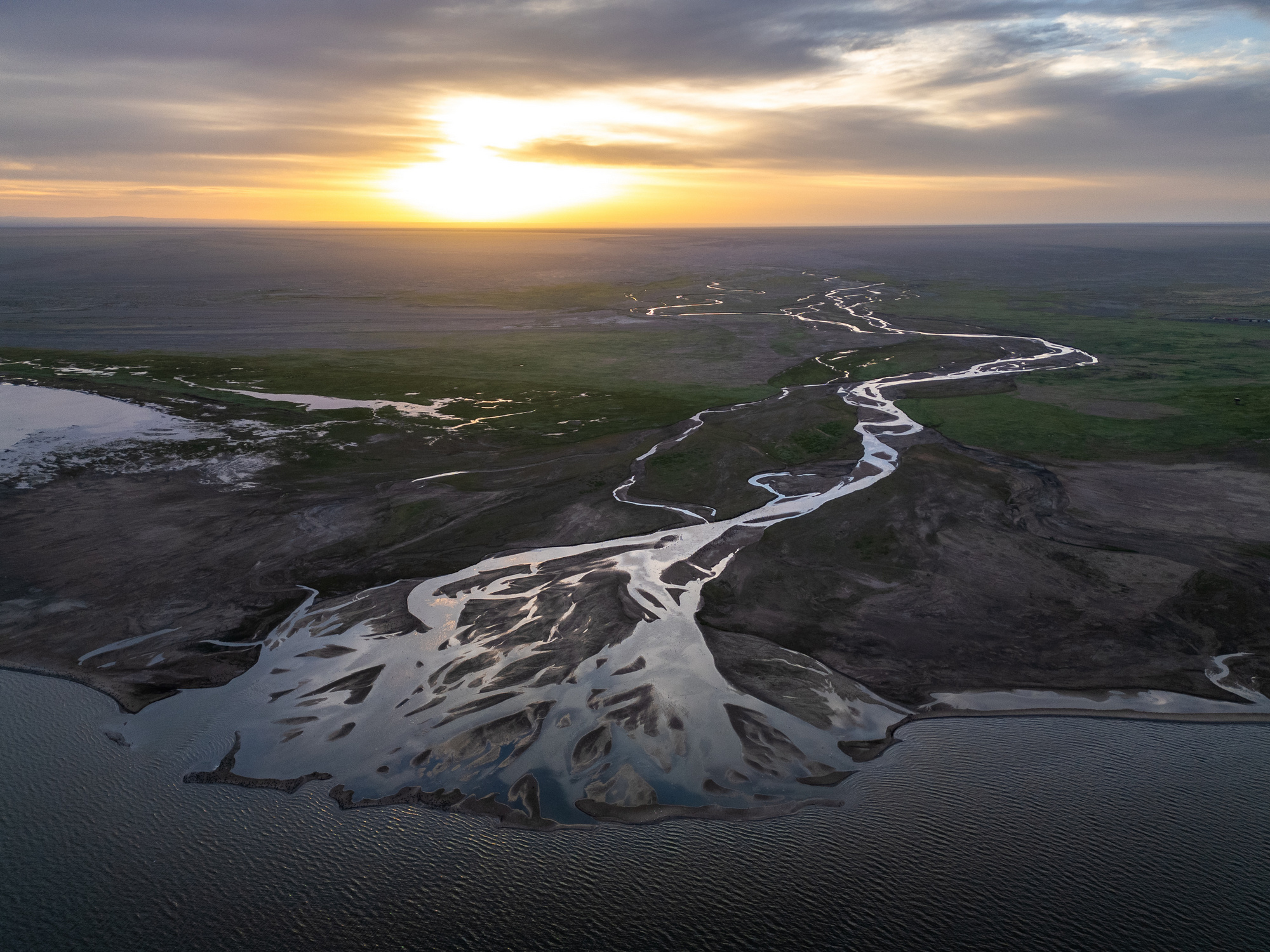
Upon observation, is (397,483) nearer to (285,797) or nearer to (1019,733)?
(285,797)

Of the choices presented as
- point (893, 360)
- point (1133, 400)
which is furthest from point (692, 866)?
point (893, 360)

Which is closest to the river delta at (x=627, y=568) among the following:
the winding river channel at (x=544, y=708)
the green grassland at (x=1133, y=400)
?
the winding river channel at (x=544, y=708)

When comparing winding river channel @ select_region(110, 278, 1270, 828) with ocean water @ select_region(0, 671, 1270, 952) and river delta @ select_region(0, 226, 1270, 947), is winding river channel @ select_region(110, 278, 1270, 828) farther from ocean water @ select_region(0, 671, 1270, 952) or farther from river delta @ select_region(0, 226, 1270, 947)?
ocean water @ select_region(0, 671, 1270, 952)

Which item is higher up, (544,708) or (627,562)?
(627,562)

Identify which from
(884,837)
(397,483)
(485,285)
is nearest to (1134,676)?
(884,837)

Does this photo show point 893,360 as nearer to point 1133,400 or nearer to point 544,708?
point 1133,400

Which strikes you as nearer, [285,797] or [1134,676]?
[285,797]
